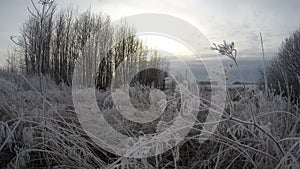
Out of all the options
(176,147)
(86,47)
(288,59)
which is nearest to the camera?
(176,147)

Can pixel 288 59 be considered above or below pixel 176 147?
above

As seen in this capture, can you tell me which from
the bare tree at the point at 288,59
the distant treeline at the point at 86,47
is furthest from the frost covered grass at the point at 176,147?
the distant treeline at the point at 86,47

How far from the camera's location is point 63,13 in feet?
68.4

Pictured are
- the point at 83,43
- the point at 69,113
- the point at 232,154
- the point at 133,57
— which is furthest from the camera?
the point at 83,43

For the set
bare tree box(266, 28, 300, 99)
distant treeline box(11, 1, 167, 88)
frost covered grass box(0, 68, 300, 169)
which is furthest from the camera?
distant treeline box(11, 1, 167, 88)

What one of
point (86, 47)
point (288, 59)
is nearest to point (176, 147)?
point (288, 59)

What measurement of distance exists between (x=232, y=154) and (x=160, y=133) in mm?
759

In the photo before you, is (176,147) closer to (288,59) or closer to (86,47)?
(288,59)

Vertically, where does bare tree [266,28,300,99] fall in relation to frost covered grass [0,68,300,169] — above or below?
above

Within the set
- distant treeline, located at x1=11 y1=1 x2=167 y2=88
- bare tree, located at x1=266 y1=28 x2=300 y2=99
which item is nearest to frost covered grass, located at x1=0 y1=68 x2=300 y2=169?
bare tree, located at x1=266 y1=28 x2=300 y2=99

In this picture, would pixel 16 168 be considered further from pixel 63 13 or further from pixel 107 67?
pixel 63 13

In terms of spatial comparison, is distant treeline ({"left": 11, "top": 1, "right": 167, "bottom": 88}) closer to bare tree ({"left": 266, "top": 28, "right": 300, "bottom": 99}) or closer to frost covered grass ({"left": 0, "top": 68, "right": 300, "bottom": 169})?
bare tree ({"left": 266, "top": 28, "right": 300, "bottom": 99})

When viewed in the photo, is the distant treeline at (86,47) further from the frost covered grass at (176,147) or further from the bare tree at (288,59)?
the frost covered grass at (176,147)

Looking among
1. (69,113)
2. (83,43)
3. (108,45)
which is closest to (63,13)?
(83,43)
